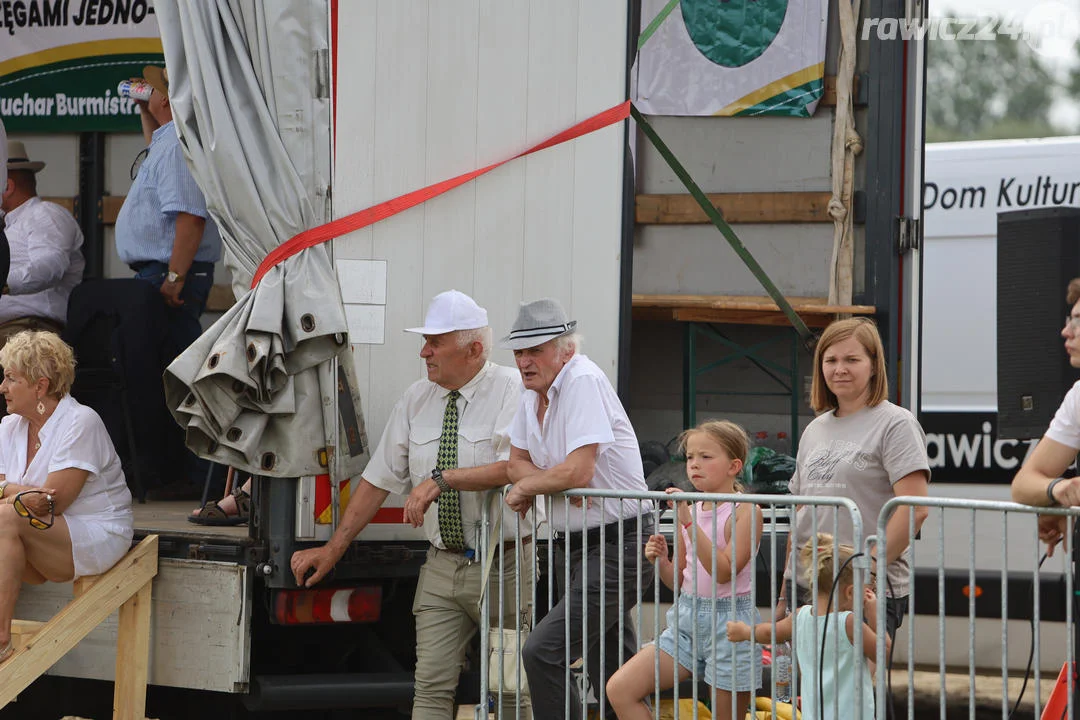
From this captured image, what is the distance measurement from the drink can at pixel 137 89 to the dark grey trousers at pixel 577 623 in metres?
3.54

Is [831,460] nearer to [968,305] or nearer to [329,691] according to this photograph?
[329,691]

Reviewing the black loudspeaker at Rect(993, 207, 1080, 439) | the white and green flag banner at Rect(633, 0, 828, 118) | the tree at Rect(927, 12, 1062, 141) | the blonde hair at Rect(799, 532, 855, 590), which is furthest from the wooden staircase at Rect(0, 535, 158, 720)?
the tree at Rect(927, 12, 1062, 141)

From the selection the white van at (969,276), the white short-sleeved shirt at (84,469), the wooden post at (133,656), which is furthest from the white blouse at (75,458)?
the white van at (969,276)

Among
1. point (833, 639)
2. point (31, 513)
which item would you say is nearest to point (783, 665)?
point (833, 639)

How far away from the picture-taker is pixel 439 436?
16.4ft

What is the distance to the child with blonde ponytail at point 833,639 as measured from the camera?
415 centimetres

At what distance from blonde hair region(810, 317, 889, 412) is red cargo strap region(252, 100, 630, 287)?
113cm

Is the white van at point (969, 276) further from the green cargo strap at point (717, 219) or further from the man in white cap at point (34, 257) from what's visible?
the man in white cap at point (34, 257)

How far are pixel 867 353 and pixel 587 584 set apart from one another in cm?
122

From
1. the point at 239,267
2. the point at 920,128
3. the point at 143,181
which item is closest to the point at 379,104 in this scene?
the point at 239,267

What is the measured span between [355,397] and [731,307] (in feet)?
8.16

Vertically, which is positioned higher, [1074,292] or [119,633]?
[1074,292]

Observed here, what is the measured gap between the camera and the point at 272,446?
486cm

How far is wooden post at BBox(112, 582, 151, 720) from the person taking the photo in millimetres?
5062
